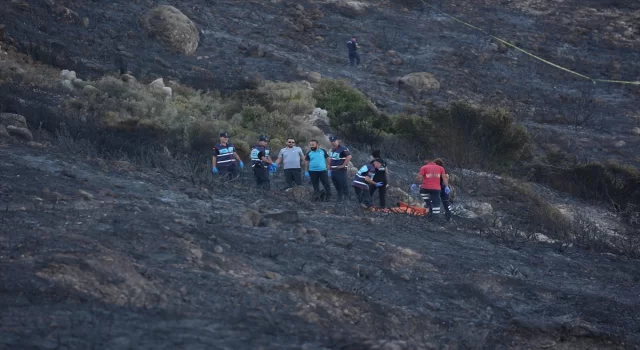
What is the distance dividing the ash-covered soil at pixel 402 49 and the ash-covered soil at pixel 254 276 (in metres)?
13.2

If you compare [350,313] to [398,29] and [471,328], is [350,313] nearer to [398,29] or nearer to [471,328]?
[471,328]

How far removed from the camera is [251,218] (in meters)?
10.2

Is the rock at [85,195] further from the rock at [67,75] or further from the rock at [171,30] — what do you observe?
the rock at [171,30]

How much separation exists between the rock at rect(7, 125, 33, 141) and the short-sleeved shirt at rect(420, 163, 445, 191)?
5.89m

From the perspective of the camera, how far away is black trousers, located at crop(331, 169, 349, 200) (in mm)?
14148

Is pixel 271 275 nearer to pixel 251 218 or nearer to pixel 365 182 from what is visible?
pixel 251 218

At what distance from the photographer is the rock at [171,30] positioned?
89.8 feet

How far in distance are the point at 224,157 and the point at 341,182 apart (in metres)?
1.88

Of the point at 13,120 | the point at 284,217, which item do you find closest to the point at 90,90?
the point at 13,120

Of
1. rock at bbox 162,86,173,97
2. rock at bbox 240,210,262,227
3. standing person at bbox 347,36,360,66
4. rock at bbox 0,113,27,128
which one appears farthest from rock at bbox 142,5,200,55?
rock at bbox 240,210,262,227

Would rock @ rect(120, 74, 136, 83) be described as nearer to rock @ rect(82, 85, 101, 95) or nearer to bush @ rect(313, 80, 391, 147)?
rock @ rect(82, 85, 101, 95)

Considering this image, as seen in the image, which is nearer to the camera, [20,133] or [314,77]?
[20,133]

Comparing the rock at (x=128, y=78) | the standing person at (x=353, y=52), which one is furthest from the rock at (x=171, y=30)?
the standing person at (x=353, y=52)

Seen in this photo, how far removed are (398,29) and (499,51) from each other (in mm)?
3910
